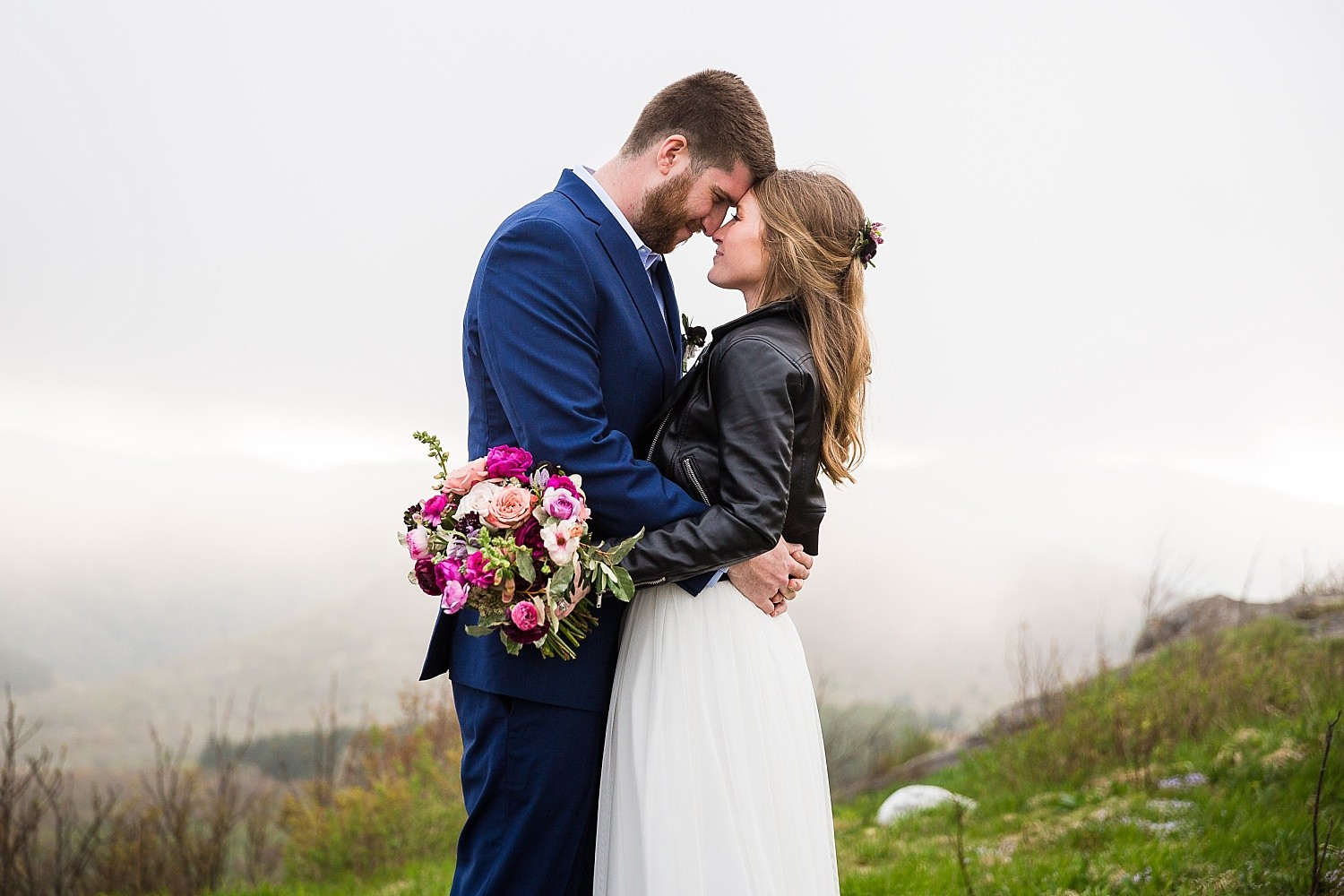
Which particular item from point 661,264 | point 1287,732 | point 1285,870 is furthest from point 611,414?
point 1287,732

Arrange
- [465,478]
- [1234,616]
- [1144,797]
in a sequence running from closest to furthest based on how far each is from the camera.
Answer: [465,478] < [1144,797] < [1234,616]

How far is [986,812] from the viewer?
6996mm

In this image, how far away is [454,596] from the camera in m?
2.39

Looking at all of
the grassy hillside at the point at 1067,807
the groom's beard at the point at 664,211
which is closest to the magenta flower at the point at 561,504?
the groom's beard at the point at 664,211

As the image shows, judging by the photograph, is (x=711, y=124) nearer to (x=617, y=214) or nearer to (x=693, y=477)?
(x=617, y=214)

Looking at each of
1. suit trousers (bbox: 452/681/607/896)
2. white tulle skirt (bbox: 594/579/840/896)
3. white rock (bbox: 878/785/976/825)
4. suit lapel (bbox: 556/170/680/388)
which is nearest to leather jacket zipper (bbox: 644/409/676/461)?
suit lapel (bbox: 556/170/680/388)

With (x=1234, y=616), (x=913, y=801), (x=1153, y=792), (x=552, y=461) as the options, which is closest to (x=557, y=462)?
(x=552, y=461)

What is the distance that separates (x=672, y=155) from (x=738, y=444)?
0.99 m

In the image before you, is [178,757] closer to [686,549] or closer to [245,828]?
[245,828]

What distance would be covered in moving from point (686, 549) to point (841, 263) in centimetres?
96

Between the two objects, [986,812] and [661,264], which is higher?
[661,264]

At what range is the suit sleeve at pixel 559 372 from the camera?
2535 mm

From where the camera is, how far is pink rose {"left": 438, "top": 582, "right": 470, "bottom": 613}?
93.6 inches

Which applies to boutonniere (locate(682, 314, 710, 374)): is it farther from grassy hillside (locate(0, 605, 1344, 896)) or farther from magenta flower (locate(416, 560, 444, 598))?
grassy hillside (locate(0, 605, 1344, 896))
